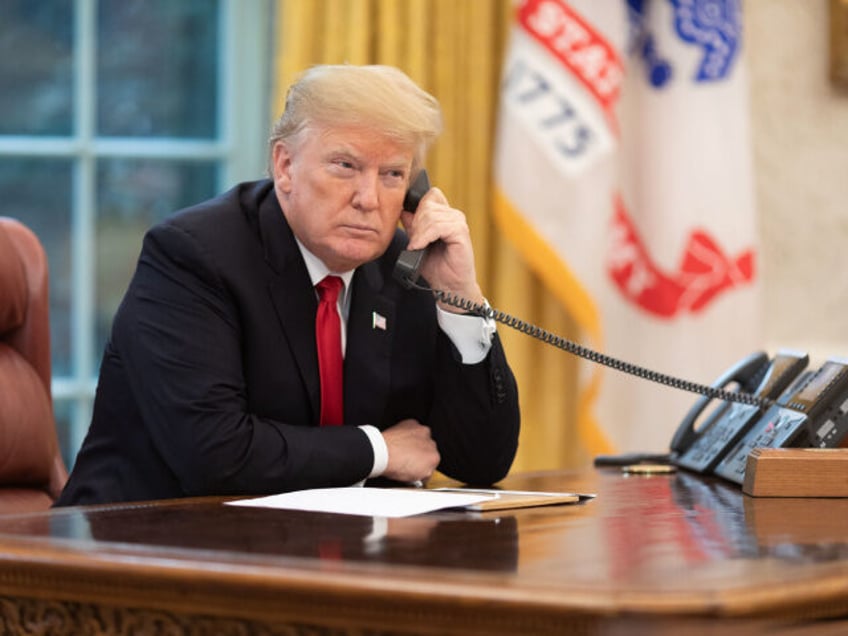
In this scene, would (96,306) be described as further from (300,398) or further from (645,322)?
(300,398)

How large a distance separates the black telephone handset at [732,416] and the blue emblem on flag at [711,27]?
1602 millimetres

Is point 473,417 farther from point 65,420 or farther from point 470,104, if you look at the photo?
point 65,420

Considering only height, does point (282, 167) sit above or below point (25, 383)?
above

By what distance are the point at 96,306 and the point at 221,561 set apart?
3.11 m

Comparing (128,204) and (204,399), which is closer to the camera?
(204,399)

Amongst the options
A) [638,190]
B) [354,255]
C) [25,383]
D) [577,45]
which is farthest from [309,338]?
[638,190]

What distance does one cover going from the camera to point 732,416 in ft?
8.35

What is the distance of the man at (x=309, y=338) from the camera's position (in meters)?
2.28

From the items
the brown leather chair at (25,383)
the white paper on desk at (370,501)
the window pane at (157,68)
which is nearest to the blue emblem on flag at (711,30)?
the window pane at (157,68)

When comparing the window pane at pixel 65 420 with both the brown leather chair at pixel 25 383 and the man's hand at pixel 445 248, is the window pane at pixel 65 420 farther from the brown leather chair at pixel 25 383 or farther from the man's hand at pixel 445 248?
the man's hand at pixel 445 248

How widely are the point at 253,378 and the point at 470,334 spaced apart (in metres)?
0.43

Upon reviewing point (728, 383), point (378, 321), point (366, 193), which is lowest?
point (728, 383)

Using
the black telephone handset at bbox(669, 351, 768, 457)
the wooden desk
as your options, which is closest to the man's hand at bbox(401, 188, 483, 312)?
the black telephone handset at bbox(669, 351, 768, 457)

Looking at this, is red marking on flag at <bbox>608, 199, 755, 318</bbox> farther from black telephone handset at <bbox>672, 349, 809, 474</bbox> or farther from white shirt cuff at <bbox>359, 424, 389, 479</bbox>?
white shirt cuff at <bbox>359, 424, 389, 479</bbox>
